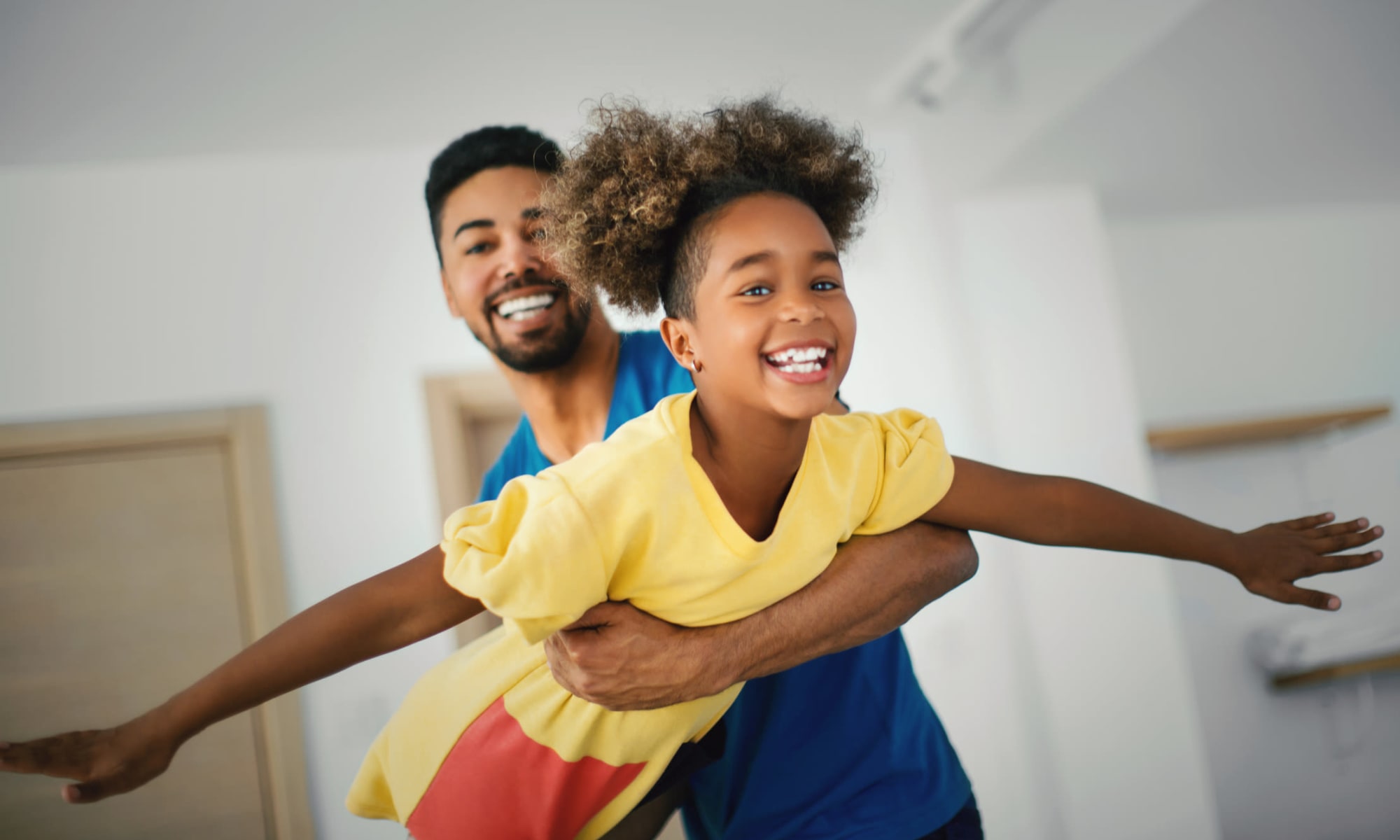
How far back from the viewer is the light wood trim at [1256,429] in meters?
3.07

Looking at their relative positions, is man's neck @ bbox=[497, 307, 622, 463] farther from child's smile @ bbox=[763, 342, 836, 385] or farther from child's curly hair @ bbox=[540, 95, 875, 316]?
child's smile @ bbox=[763, 342, 836, 385]

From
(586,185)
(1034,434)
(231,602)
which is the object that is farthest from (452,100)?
(1034,434)

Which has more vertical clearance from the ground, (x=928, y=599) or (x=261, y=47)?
(x=261, y=47)

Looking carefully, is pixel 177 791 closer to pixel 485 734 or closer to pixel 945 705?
pixel 485 734

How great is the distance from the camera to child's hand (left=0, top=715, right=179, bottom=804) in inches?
36.4

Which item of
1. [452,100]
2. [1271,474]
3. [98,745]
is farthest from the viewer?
[1271,474]

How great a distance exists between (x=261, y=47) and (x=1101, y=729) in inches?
125

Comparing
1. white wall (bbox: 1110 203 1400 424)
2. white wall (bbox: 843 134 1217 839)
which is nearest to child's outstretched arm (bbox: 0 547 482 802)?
white wall (bbox: 843 134 1217 839)

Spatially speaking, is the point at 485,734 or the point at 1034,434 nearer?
the point at 485,734

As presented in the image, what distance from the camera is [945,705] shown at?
304cm

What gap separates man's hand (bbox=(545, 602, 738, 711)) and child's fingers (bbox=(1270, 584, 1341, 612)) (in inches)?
29.0

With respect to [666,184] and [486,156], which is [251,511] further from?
[666,184]

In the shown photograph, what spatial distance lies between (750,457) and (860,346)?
7.33 ft

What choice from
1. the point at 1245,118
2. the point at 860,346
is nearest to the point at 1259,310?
the point at 1245,118
